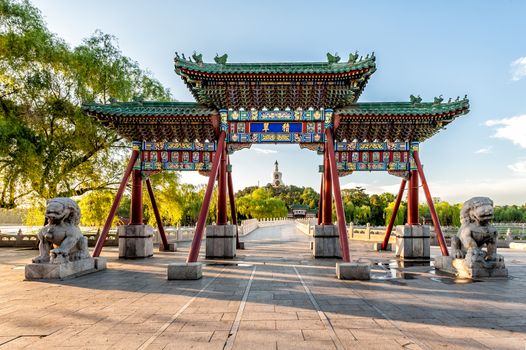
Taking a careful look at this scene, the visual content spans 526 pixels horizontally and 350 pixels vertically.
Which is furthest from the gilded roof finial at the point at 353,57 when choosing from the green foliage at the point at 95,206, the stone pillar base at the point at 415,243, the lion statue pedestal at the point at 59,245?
the green foliage at the point at 95,206

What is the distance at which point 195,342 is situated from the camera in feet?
13.9

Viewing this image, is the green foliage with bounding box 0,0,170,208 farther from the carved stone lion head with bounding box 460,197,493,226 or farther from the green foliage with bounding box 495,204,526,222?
the green foliage with bounding box 495,204,526,222

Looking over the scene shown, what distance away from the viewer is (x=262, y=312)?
5.64 m

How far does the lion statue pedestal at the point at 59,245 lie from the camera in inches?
336

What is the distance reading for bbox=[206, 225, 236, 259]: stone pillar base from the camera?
499 inches

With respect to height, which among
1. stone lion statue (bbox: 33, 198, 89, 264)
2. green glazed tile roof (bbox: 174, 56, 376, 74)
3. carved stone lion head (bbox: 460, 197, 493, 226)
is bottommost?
stone lion statue (bbox: 33, 198, 89, 264)

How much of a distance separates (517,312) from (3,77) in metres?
19.7

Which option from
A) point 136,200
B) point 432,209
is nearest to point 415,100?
point 432,209

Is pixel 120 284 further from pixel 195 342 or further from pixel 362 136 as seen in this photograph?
pixel 362 136

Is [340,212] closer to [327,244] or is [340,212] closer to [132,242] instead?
[327,244]

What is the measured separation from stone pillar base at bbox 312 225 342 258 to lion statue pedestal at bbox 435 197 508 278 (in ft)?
14.2

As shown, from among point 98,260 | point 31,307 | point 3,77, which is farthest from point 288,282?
point 3,77

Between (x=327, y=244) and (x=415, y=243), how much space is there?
3.48 metres

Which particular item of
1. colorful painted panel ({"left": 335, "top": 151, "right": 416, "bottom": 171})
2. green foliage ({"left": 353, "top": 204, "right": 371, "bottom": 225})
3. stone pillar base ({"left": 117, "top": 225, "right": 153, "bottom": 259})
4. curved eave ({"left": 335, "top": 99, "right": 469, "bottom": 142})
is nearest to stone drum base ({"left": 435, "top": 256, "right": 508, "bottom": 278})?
colorful painted panel ({"left": 335, "top": 151, "right": 416, "bottom": 171})
